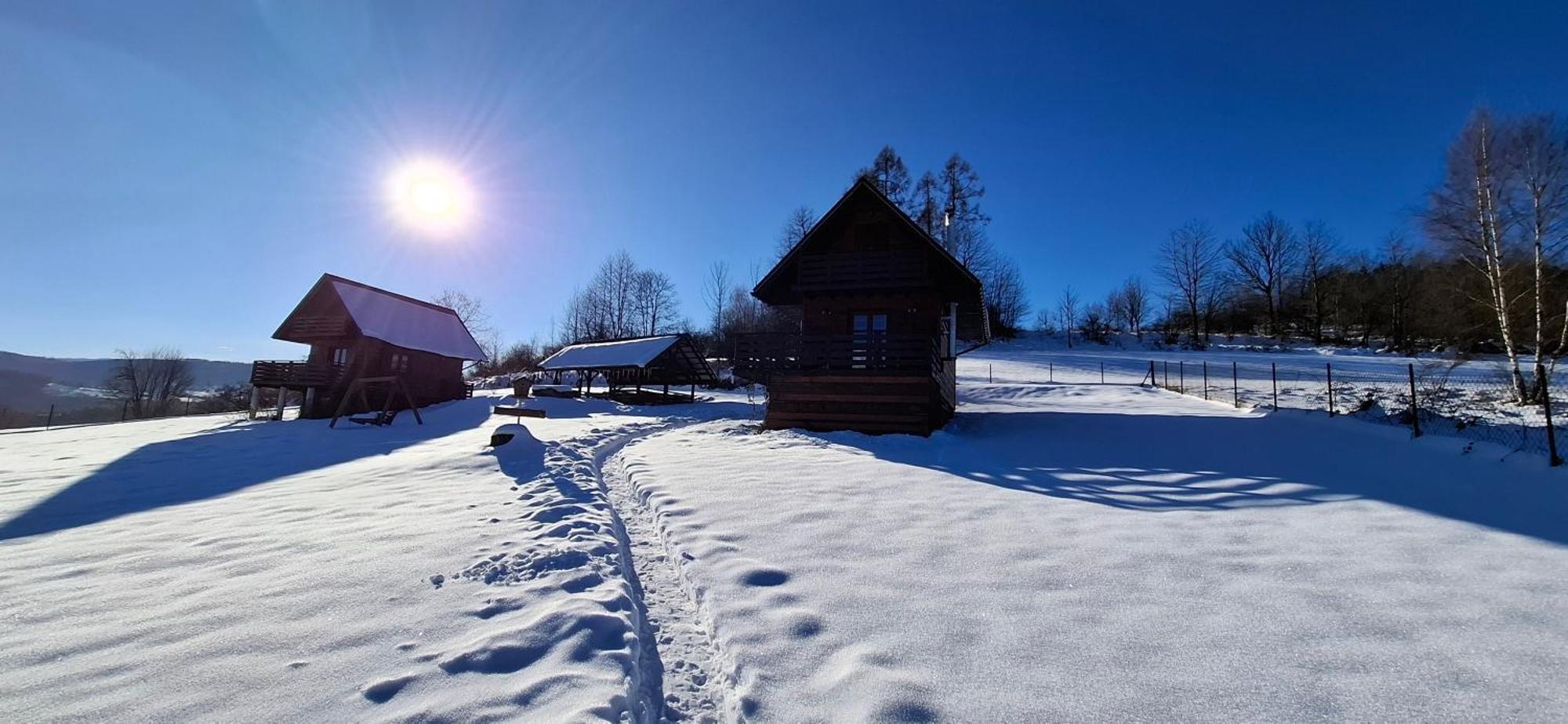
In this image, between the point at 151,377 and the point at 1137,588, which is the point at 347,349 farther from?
the point at 151,377

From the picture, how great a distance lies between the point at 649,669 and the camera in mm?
2982

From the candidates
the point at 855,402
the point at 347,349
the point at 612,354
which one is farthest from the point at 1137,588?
the point at 612,354

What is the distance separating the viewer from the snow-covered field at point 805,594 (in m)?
2.55

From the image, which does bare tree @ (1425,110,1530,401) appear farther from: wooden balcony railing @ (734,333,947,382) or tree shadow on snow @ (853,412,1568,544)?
wooden balcony railing @ (734,333,947,382)

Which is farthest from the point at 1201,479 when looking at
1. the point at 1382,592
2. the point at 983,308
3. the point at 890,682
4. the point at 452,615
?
the point at 983,308

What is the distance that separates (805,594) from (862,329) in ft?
38.8

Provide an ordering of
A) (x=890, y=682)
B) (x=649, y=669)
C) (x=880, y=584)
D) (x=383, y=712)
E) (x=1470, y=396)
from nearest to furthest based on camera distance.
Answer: (x=383, y=712), (x=890, y=682), (x=649, y=669), (x=880, y=584), (x=1470, y=396)

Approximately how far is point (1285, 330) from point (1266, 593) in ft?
198

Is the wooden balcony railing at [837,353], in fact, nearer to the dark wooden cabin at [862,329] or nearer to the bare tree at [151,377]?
the dark wooden cabin at [862,329]

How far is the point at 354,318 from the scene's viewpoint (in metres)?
22.3

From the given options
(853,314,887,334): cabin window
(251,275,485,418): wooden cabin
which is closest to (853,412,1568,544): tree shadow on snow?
(853,314,887,334): cabin window

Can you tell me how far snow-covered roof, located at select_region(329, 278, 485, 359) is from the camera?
2333cm

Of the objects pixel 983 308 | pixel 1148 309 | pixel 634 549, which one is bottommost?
pixel 634 549

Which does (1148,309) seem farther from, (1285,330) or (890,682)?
(890,682)
